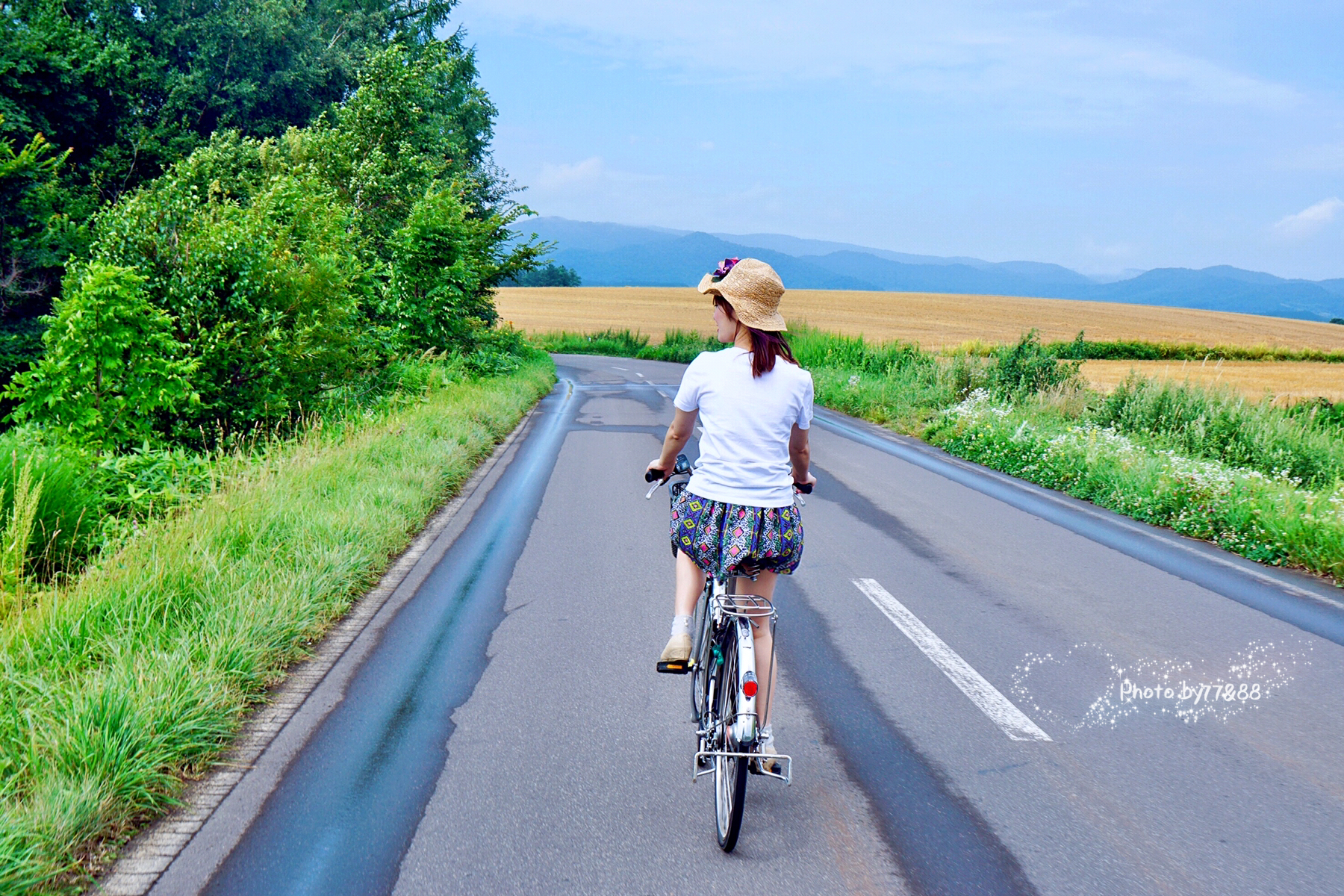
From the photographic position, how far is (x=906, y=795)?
11.9ft

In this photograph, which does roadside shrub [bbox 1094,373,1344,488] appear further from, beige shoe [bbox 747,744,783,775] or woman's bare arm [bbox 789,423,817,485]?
beige shoe [bbox 747,744,783,775]

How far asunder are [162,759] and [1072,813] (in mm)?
3592

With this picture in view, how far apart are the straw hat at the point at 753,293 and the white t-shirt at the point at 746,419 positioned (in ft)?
0.45

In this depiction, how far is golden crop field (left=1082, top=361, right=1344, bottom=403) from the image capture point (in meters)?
26.3

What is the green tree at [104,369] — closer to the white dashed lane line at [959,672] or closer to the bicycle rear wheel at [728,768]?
the white dashed lane line at [959,672]

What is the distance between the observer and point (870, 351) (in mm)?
25922

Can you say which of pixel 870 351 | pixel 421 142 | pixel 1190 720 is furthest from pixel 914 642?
pixel 421 142

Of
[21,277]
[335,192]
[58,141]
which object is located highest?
[58,141]

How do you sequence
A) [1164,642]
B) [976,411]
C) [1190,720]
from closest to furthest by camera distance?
[1190,720] → [1164,642] → [976,411]

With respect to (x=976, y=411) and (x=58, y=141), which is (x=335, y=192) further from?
(x=976, y=411)

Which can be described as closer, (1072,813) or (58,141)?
(1072,813)

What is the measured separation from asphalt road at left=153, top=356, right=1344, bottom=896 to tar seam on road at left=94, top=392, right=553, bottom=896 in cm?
8

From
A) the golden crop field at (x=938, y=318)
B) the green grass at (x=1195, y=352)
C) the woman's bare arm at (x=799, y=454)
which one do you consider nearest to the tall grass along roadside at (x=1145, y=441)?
the woman's bare arm at (x=799, y=454)

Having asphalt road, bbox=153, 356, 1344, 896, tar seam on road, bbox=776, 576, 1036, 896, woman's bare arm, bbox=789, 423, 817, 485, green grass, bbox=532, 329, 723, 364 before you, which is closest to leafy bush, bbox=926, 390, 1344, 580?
asphalt road, bbox=153, 356, 1344, 896
